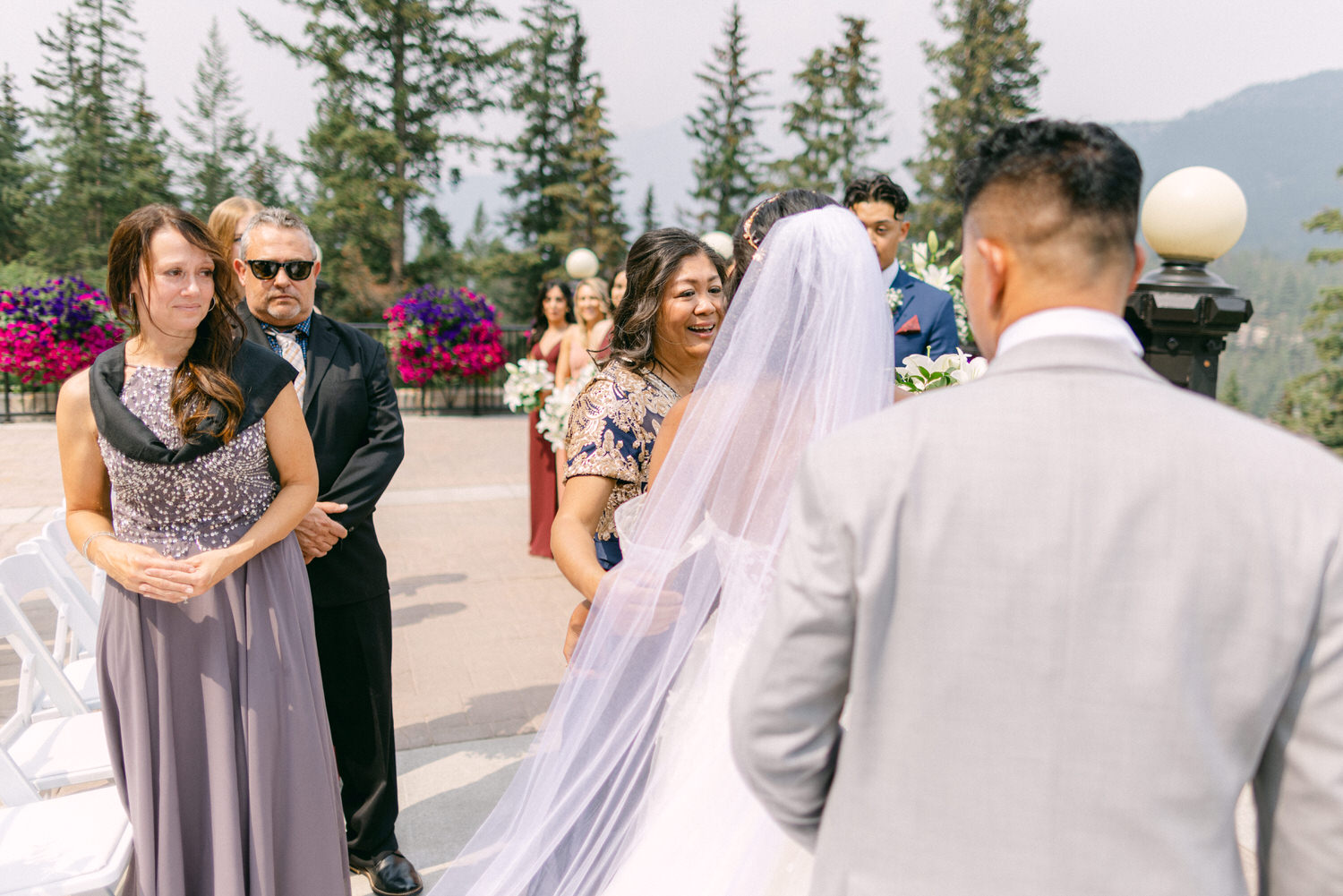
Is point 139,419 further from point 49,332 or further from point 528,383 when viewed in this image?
point 49,332

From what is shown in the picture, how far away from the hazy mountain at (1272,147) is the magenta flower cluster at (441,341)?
100 metres

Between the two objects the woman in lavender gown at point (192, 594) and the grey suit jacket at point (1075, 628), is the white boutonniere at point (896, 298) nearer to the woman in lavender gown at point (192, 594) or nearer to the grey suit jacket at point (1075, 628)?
the woman in lavender gown at point (192, 594)

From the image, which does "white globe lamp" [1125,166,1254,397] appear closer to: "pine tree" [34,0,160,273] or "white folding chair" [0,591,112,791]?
"white folding chair" [0,591,112,791]

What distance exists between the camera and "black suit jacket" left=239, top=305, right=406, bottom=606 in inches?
119

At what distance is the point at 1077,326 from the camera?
45.4 inches

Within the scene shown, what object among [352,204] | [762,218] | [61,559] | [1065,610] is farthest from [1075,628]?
[352,204]

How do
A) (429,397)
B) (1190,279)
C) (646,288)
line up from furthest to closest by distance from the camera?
(429,397), (1190,279), (646,288)

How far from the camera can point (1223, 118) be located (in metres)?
127

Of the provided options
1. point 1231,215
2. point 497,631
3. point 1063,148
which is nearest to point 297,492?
point 1063,148

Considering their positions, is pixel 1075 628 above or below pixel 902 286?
below

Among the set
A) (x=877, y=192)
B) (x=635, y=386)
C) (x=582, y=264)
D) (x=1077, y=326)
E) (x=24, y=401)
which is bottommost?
(x=24, y=401)

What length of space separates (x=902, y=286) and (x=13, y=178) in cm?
4087

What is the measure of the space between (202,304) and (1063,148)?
224 cm

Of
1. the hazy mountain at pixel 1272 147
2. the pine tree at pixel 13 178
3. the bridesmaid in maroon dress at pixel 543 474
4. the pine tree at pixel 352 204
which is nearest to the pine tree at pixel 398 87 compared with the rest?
the pine tree at pixel 352 204
